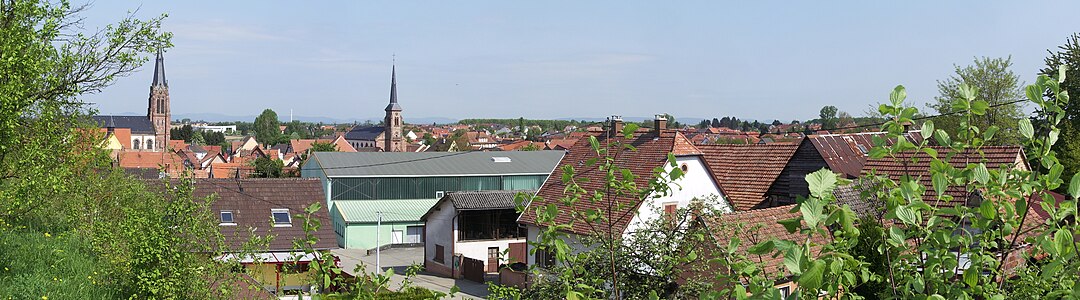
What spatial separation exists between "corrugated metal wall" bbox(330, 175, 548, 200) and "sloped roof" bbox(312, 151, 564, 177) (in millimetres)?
291

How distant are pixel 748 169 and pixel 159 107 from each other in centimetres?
13907

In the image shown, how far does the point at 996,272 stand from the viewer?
11.5ft

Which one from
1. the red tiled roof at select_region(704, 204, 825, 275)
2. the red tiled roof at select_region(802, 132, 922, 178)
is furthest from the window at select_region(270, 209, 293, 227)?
the red tiled roof at select_region(704, 204, 825, 275)

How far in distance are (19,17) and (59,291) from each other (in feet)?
12.6

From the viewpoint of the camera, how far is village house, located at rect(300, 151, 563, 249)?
4581 cm

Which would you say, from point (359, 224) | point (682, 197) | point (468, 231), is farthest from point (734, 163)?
point (359, 224)

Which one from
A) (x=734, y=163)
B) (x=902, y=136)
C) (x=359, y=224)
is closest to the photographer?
(x=902, y=136)

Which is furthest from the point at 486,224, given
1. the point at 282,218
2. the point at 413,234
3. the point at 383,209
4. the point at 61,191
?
the point at 61,191

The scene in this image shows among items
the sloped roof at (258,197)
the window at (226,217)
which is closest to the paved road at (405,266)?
the sloped roof at (258,197)

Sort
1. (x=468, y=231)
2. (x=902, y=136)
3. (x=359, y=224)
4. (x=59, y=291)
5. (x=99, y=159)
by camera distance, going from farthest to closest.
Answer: (x=359, y=224) < (x=468, y=231) < (x=99, y=159) < (x=59, y=291) < (x=902, y=136)

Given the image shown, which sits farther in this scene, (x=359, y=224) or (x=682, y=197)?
(x=359, y=224)

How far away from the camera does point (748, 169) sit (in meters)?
27.4

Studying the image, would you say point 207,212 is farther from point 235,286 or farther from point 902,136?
point 902,136

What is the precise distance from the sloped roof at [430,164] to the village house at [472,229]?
14809mm
